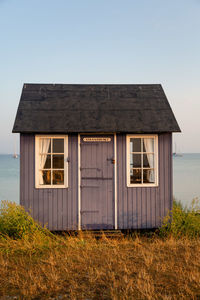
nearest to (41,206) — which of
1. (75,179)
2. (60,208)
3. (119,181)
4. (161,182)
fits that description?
(60,208)

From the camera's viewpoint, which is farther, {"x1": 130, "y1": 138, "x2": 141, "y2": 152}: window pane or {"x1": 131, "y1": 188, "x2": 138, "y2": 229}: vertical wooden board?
{"x1": 130, "y1": 138, "x2": 141, "y2": 152}: window pane

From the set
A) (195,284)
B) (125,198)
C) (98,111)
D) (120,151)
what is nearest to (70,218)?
(125,198)

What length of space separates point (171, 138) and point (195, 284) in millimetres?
4135

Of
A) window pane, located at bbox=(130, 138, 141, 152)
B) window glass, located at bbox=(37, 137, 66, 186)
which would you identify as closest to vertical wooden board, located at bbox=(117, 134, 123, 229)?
window pane, located at bbox=(130, 138, 141, 152)

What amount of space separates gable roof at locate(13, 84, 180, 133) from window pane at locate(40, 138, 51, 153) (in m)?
0.39

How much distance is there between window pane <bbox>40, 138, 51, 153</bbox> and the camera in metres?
7.53

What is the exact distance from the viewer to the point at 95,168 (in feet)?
24.9

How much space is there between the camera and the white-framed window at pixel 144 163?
7.62 meters

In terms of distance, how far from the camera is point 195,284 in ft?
14.4

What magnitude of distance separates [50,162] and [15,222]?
5.93ft

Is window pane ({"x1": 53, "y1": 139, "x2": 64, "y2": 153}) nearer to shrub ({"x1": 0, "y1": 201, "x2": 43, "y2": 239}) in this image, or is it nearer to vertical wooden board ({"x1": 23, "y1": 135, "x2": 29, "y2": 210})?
vertical wooden board ({"x1": 23, "y1": 135, "x2": 29, "y2": 210})

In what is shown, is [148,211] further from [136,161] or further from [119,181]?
[136,161]

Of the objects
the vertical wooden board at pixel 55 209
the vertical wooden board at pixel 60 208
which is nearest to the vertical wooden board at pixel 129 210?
the vertical wooden board at pixel 60 208

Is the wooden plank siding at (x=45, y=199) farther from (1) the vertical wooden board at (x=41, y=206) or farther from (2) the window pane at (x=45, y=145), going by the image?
(2) the window pane at (x=45, y=145)
